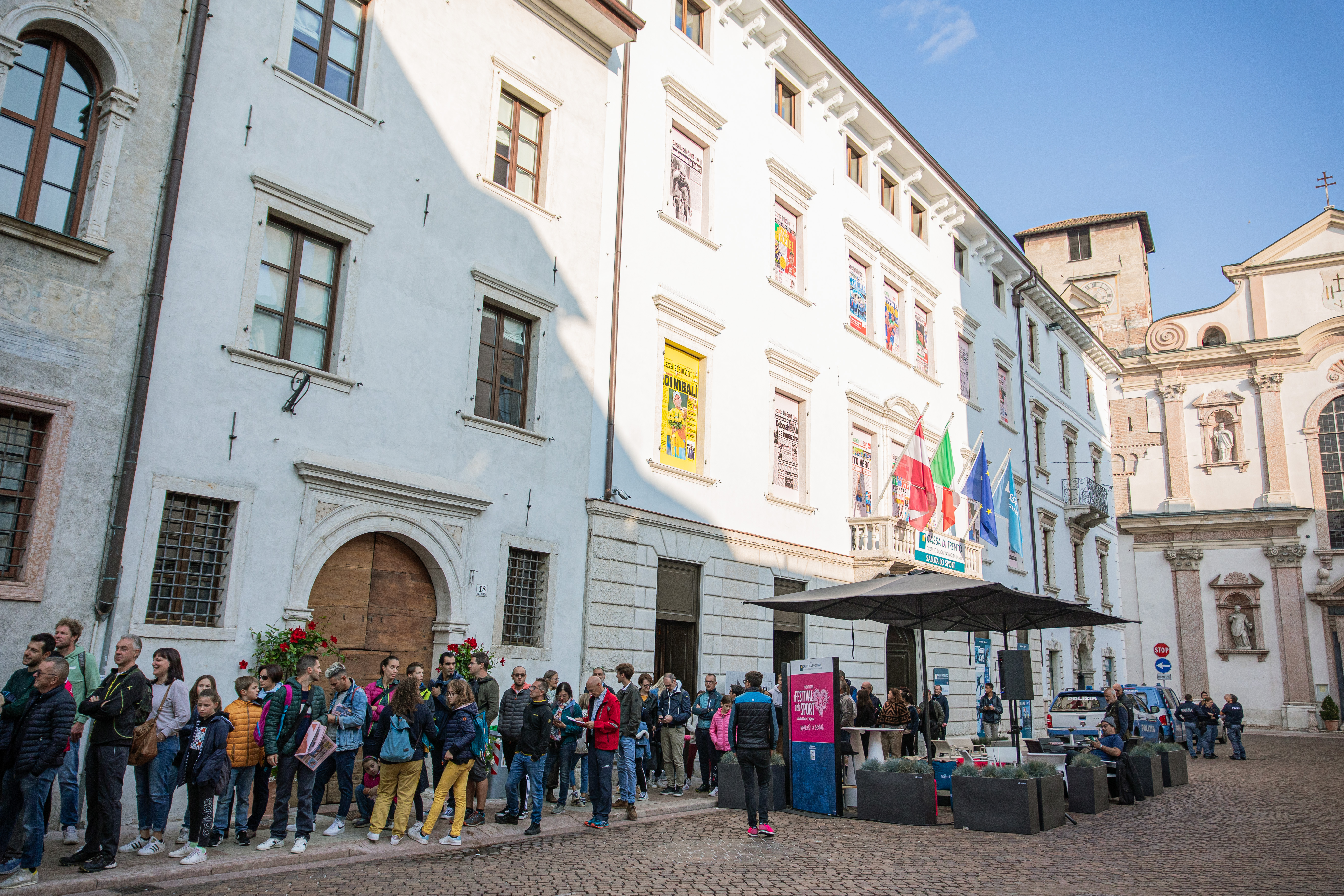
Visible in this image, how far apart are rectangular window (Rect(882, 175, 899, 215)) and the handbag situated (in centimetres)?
2234

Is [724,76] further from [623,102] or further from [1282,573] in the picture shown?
[1282,573]

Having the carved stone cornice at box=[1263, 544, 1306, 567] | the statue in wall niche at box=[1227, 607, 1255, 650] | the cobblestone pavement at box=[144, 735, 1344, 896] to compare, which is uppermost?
the carved stone cornice at box=[1263, 544, 1306, 567]

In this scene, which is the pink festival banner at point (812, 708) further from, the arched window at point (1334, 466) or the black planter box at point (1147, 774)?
the arched window at point (1334, 466)

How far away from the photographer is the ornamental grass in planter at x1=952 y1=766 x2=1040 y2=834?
1141 centimetres

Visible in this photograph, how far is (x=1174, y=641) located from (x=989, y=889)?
4324cm

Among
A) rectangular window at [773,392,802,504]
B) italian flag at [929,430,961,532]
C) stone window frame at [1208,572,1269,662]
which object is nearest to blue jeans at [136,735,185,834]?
rectangular window at [773,392,802,504]

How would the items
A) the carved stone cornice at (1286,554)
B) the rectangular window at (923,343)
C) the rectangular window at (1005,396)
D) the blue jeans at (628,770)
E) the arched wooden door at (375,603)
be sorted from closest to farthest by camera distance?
the arched wooden door at (375,603) → the blue jeans at (628,770) → the rectangular window at (923,343) → the rectangular window at (1005,396) → the carved stone cornice at (1286,554)

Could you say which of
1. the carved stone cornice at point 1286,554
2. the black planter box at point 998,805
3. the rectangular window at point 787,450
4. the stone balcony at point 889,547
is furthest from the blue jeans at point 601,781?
the carved stone cornice at point 1286,554

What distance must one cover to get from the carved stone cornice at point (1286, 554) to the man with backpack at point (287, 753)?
152ft

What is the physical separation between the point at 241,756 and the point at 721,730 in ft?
23.7

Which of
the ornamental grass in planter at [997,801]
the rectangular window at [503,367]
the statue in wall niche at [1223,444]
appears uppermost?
the statue in wall niche at [1223,444]

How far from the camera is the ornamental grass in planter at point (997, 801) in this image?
11.4 meters

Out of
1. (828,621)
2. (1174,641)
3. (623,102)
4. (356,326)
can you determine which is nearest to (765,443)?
(828,621)

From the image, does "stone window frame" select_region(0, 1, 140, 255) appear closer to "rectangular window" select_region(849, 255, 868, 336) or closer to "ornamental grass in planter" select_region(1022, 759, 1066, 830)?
"ornamental grass in planter" select_region(1022, 759, 1066, 830)
